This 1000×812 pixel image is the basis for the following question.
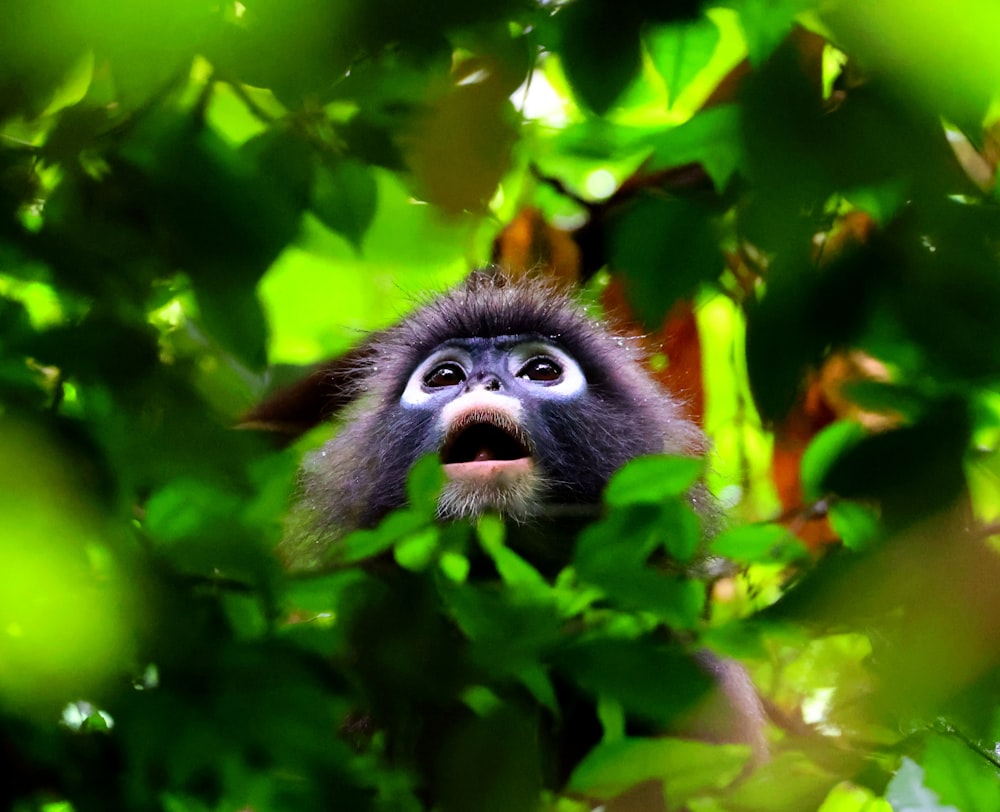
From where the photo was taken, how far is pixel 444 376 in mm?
3080

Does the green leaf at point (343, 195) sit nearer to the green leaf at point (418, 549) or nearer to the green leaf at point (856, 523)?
the green leaf at point (418, 549)

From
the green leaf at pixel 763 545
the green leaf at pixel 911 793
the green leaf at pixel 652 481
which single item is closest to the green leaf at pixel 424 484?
the green leaf at pixel 652 481

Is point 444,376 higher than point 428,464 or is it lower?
lower

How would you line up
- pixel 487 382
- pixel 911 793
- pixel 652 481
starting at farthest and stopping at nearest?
1. pixel 487 382
2. pixel 911 793
3. pixel 652 481

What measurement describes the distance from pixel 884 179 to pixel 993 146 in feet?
1.02

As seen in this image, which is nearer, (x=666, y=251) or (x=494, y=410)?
(x=666, y=251)

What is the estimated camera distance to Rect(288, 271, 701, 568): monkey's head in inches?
105

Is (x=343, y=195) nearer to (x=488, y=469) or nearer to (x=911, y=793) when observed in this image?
(x=911, y=793)

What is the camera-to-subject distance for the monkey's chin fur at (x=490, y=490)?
96.4 inches

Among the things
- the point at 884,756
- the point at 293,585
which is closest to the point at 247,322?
the point at 293,585

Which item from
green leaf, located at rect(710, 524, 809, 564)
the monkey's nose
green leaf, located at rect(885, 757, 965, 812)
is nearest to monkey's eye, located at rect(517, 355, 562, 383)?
the monkey's nose

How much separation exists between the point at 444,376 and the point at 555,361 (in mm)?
309

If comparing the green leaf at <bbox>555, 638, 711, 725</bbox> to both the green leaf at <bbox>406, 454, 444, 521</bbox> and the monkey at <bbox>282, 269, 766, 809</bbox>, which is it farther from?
the monkey at <bbox>282, 269, 766, 809</bbox>

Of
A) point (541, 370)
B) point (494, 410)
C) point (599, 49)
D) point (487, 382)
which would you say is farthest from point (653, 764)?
point (541, 370)
